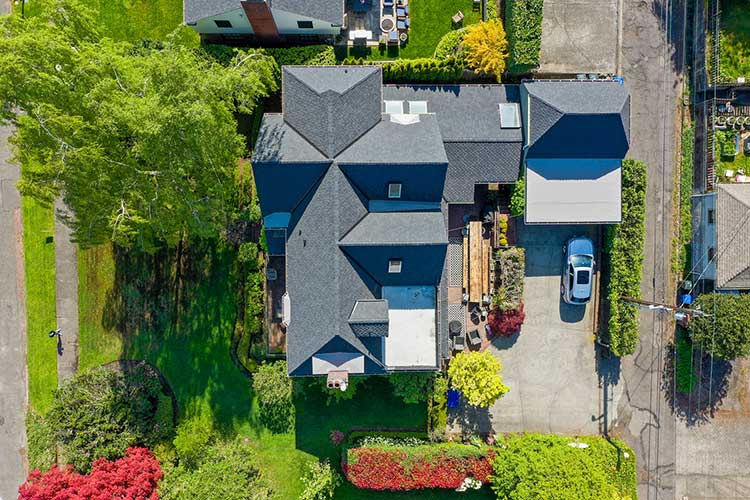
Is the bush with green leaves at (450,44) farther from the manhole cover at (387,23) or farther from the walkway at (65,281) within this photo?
the walkway at (65,281)

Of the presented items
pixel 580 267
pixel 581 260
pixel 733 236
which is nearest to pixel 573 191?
pixel 581 260

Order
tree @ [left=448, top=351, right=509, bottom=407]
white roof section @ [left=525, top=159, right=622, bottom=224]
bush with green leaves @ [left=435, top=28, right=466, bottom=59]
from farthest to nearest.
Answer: bush with green leaves @ [left=435, top=28, right=466, bottom=59] < white roof section @ [left=525, top=159, right=622, bottom=224] < tree @ [left=448, top=351, right=509, bottom=407]

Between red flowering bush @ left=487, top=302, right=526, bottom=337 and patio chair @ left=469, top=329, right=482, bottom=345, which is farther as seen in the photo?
patio chair @ left=469, top=329, right=482, bottom=345

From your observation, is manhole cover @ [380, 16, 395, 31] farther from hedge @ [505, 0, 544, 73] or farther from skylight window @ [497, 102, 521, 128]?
skylight window @ [497, 102, 521, 128]

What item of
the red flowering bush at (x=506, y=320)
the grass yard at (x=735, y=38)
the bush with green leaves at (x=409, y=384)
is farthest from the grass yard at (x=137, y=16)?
the grass yard at (x=735, y=38)

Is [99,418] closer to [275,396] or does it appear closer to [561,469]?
[275,396]

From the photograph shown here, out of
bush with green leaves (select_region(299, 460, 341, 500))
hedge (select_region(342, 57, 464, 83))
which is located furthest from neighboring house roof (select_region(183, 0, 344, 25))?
bush with green leaves (select_region(299, 460, 341, 500))
